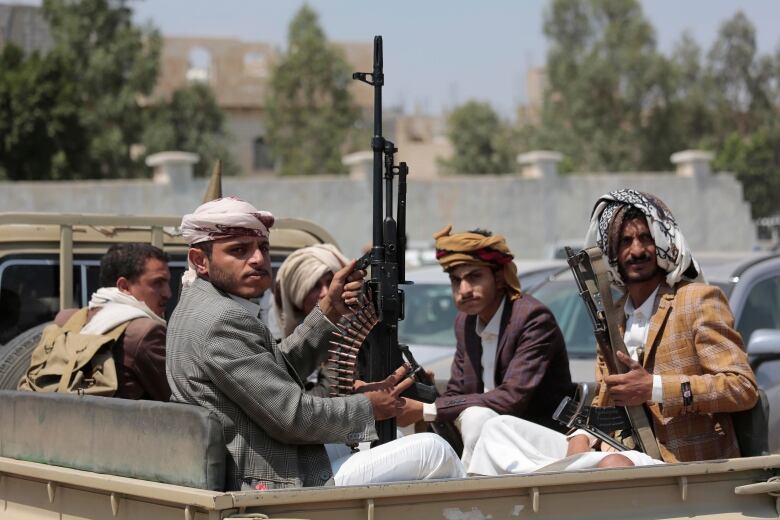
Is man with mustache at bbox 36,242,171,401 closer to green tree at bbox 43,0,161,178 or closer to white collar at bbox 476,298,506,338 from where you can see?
white collar at bbox 476,298,506,338

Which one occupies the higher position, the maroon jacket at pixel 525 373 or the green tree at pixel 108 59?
the green tree at pixel 108 59

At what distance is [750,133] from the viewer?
56781 mm

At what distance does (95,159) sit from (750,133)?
1276 inches

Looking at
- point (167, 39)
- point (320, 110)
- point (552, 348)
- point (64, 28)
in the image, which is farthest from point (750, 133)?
point (552, 348)

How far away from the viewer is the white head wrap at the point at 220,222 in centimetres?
383

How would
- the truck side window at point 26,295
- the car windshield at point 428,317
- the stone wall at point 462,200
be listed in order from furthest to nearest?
the stone wall at point 462,200
the car windshield at point 428,317
the truck side window at point 26,295

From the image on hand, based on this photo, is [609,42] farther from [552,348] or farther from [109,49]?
[552,348]

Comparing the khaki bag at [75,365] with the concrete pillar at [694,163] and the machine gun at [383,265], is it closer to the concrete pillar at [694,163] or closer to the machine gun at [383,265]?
the machine gun at [383,265]

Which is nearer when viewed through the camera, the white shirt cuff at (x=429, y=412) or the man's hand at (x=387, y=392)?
the man's hand at (x=387, y=392)

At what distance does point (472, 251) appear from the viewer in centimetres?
484

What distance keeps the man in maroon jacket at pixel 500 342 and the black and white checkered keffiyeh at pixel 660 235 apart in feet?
1.96

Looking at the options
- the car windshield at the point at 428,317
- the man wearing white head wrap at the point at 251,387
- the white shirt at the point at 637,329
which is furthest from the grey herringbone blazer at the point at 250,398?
the car windshield at the point at 428,317

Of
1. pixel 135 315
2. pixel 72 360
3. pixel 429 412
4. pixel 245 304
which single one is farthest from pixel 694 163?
pixel 245 304

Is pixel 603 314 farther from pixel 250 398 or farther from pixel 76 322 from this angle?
pixel 76 322
